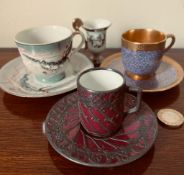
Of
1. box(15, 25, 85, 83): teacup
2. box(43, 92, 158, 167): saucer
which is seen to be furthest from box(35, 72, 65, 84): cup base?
box(43, 92, 158, 167): saucer

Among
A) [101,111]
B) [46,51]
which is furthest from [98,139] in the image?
[46,51]

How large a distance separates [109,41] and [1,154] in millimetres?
469

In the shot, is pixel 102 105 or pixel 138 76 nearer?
pixel 102 105

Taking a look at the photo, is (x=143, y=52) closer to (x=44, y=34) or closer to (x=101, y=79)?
(x=101, y=79)

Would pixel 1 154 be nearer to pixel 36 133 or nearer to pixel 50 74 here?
pixel 36 133

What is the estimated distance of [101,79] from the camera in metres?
0.47

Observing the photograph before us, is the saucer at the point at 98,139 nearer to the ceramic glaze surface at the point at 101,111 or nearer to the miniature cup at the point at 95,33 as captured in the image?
the ceramic glaze surface at the point at 101,111

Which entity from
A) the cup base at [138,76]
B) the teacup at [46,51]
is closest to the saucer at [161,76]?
the cup base at [138,76]

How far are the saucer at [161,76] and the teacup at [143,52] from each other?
0.02 metres

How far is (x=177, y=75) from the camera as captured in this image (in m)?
0.59

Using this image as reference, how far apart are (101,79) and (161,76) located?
7.6 inches

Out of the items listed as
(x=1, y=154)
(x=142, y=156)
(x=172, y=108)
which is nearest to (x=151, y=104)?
(x=172, y=108)

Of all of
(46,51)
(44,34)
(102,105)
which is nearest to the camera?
(102,105)

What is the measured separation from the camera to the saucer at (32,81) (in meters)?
0.54
